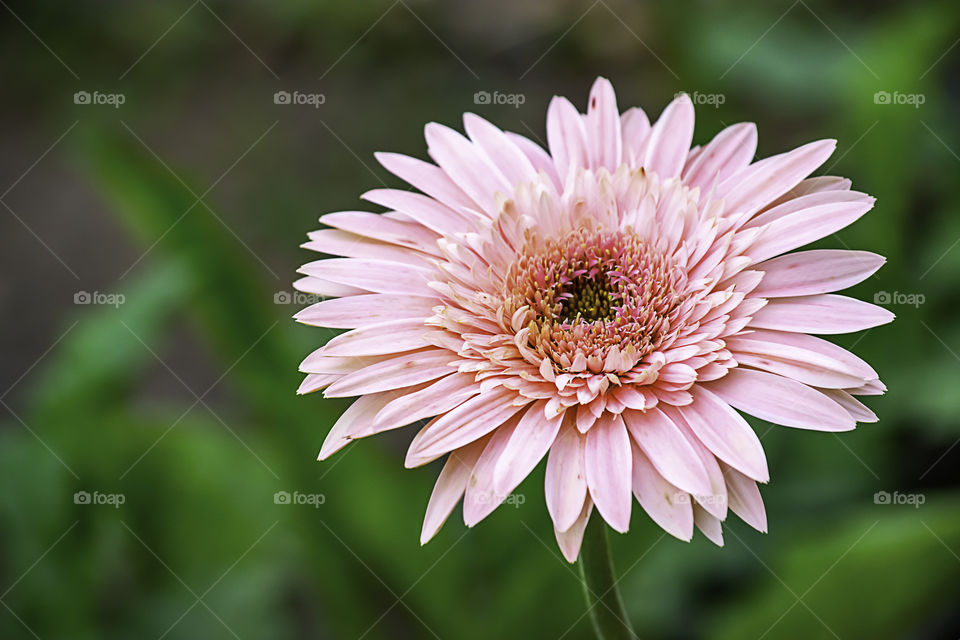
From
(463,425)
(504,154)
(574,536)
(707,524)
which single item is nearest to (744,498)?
(707,524)

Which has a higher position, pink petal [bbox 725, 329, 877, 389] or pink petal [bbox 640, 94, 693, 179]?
pink petal [bbox 640, 94, 693, 179]

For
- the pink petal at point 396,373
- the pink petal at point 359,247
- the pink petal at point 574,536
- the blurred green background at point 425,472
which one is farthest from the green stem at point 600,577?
the blurred green background at point 425,472

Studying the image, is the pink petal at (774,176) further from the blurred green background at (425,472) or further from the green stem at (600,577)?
the blurred green background at (425,472)

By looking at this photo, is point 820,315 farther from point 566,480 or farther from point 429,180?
point 429,180

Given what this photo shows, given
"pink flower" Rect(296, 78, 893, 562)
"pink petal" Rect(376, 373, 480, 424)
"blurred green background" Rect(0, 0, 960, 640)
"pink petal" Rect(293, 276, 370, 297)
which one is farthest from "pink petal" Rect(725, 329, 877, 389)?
"blurred green background" Rect(0, 0, 960, 640)

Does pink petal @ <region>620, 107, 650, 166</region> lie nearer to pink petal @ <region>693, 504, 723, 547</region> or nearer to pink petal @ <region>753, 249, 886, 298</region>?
pink petal @ <region>753, 249, 886, 298</region>

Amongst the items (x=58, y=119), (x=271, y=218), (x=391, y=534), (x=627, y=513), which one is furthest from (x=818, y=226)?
(x=58, y=119)

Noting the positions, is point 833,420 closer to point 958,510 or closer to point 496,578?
point 958,510
